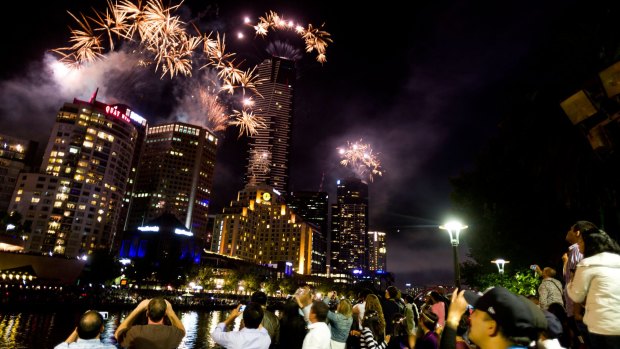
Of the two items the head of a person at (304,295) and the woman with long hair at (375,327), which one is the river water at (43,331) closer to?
the head of a person at (304,295)

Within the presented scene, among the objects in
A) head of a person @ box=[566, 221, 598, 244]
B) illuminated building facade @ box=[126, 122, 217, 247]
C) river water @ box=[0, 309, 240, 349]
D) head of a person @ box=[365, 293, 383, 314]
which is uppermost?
illuminated building facade @ box=[126, 122, 217, 247]

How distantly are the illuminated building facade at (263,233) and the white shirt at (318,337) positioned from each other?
155m

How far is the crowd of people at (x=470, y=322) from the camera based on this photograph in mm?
2352

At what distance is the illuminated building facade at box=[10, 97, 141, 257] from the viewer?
10231 cm

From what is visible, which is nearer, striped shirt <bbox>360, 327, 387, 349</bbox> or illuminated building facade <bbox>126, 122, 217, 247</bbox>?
striped shirt <bbox>360, 327, 387, 349</bbox>

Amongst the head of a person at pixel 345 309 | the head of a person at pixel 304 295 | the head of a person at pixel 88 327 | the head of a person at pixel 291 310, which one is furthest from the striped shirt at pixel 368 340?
the head of a person at pixel 88 327

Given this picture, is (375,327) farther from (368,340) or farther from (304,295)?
(304,295)

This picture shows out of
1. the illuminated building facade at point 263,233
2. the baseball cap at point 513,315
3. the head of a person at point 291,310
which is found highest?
the illuminated building facade at point 263,233

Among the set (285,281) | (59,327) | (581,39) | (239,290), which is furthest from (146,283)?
(581,39)

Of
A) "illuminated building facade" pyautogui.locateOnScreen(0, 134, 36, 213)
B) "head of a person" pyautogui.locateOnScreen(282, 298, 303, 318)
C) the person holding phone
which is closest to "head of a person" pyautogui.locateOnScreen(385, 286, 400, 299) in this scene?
"head of a person" pyautogui.locateOnScreen(282, 298, 303, 318)

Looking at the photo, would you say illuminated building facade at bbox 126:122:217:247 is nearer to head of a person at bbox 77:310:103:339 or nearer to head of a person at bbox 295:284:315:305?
head of a person at bbox 295:284:315:305

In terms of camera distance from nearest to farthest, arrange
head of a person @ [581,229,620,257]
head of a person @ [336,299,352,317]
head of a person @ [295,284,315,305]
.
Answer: head of a person @ [581,229,620,257], head of a person @ [336,299,352,317], head of a person @ [295,284,315,305]

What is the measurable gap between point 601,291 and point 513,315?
204cm

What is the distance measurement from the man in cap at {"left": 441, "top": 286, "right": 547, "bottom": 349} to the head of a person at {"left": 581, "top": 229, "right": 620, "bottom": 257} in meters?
2.16
